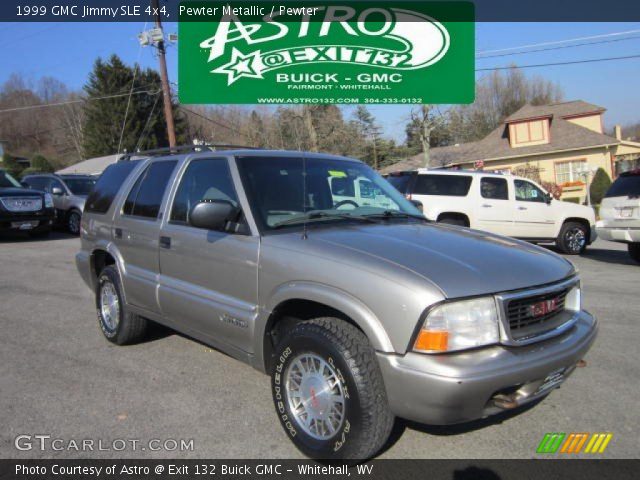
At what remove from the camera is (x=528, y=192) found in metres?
11.8

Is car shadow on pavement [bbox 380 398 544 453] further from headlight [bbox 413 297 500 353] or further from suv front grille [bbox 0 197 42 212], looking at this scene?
suv front grille [bbox 0 197 42 212]

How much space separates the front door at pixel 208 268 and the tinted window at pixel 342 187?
0.87 m

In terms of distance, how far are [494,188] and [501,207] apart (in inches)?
19.5

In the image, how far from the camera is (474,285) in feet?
8.10

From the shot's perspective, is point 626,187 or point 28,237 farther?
point 28,237

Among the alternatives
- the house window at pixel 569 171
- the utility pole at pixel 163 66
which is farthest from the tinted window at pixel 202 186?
the house window at pixel 569 171

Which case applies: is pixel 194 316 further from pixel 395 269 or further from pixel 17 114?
pixel 17 114

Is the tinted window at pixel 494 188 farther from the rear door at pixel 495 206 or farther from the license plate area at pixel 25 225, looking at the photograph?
the license plate area at pixel 25 225

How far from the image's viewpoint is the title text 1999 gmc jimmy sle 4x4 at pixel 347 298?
240 centimetres

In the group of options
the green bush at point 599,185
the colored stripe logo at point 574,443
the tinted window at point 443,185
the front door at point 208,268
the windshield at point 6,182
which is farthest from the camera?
the green bush at point 599,185

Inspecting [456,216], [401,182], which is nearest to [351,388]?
[401,182]

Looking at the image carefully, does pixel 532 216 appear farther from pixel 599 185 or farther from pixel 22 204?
pixel 599 185

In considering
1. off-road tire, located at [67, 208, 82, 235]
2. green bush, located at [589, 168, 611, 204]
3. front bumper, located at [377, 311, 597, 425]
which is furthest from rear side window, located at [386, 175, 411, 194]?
green bush, located at [589, 168, 611, 204]

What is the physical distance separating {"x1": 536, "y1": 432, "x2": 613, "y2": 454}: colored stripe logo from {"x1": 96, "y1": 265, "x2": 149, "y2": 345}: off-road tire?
3.61 m
